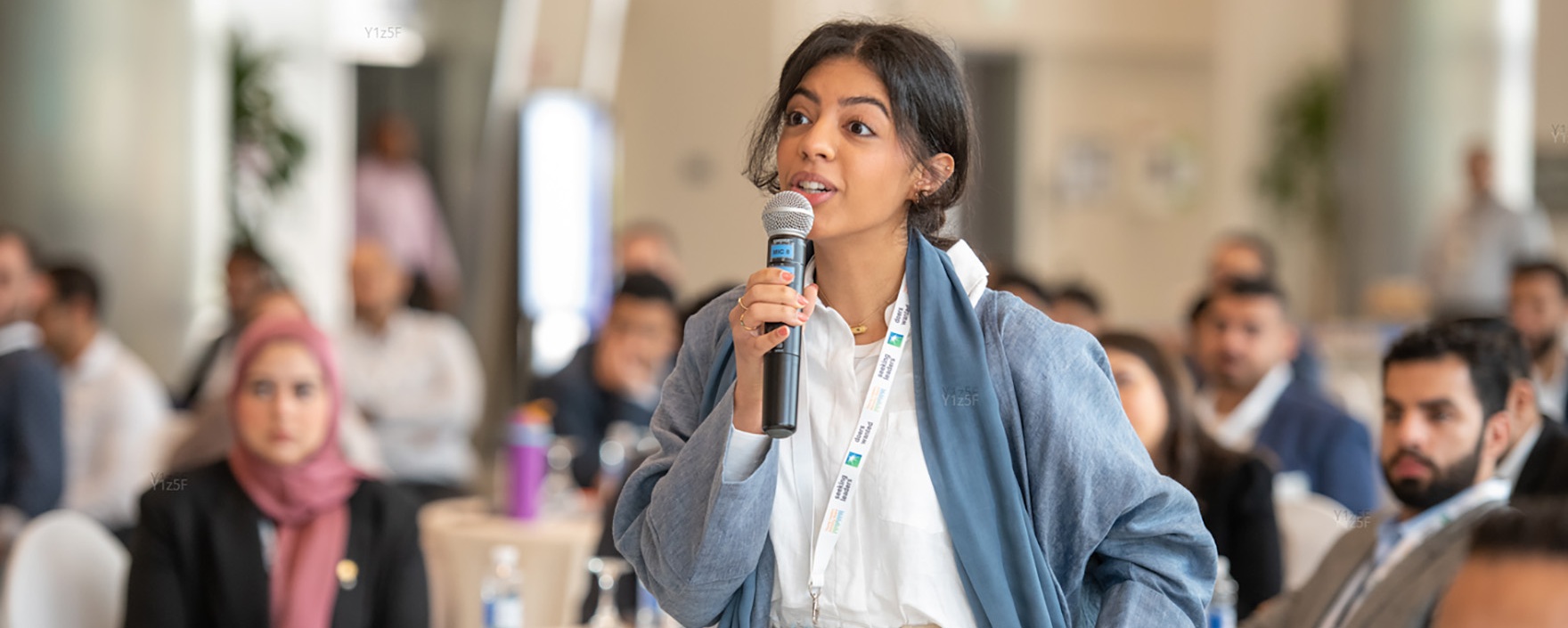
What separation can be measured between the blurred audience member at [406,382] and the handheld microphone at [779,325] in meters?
4.54

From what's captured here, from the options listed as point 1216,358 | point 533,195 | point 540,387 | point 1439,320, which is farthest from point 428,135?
point 1439,320

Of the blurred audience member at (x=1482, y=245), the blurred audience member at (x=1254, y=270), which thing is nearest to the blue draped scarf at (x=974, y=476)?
the blurred audience member at (x=1254, y=270)

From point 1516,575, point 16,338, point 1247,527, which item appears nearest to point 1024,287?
point 1247,527

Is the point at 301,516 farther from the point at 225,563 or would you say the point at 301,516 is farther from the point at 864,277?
the point at 864,277

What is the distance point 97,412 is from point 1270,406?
384cm

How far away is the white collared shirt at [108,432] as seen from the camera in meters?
4.82

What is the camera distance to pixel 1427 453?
2674 millimetres

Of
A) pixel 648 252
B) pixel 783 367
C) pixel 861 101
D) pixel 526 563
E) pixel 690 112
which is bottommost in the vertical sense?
pixel 526 563

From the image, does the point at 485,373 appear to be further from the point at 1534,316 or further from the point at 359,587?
the point at 359,587

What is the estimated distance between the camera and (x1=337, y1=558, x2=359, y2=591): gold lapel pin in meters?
3.04

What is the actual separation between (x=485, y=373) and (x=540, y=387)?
5074 millimetres

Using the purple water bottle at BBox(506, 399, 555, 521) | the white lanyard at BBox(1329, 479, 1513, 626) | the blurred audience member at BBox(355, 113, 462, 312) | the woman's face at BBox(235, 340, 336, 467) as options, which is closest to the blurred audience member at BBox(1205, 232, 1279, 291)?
the purple water bottle at BBox(506, 399, 555, 521)

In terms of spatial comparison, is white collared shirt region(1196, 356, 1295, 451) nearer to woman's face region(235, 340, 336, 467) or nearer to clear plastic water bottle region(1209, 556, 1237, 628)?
clear plastic water bottle region(1209, 556, 1237, 628)

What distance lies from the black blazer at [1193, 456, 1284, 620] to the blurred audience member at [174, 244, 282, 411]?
357 centimetres
